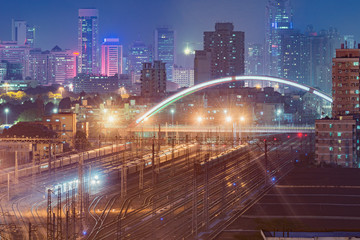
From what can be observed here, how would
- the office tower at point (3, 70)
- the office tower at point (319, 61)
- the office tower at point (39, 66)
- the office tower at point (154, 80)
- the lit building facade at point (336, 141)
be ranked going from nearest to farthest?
the lit building facade at point (336, 141)
the office tower at point (154, 80)
the office tower at point (319, 61)
the office tower at point (3, 70)
the office tower at point (39, 66)

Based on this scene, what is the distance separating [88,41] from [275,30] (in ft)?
141

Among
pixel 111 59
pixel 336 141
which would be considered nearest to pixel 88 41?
pixel 111 59

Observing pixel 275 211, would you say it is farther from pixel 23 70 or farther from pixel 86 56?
pixel 86 56

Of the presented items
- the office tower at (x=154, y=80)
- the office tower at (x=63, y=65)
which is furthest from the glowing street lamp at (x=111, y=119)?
the office tower at (x=63, y=65)

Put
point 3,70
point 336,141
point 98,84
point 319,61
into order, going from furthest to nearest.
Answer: point 3,70, point 319,61, point 98,84, point 336,141

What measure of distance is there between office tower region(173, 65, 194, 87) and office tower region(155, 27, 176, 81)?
1.91m

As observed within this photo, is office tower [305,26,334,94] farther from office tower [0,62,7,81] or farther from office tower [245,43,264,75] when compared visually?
office tower [0,62,7,81]

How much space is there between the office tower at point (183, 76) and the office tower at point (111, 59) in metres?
18.7

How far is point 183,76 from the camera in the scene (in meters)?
118

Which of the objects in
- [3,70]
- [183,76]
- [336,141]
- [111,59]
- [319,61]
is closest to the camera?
[336,141]

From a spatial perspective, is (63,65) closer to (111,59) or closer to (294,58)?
(111,59)

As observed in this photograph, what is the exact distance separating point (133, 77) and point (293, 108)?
4312 cm

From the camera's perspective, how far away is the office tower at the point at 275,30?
11031 centimetres

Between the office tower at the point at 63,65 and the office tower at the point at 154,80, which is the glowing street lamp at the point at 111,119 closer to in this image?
the office tower at the point at 154,80
